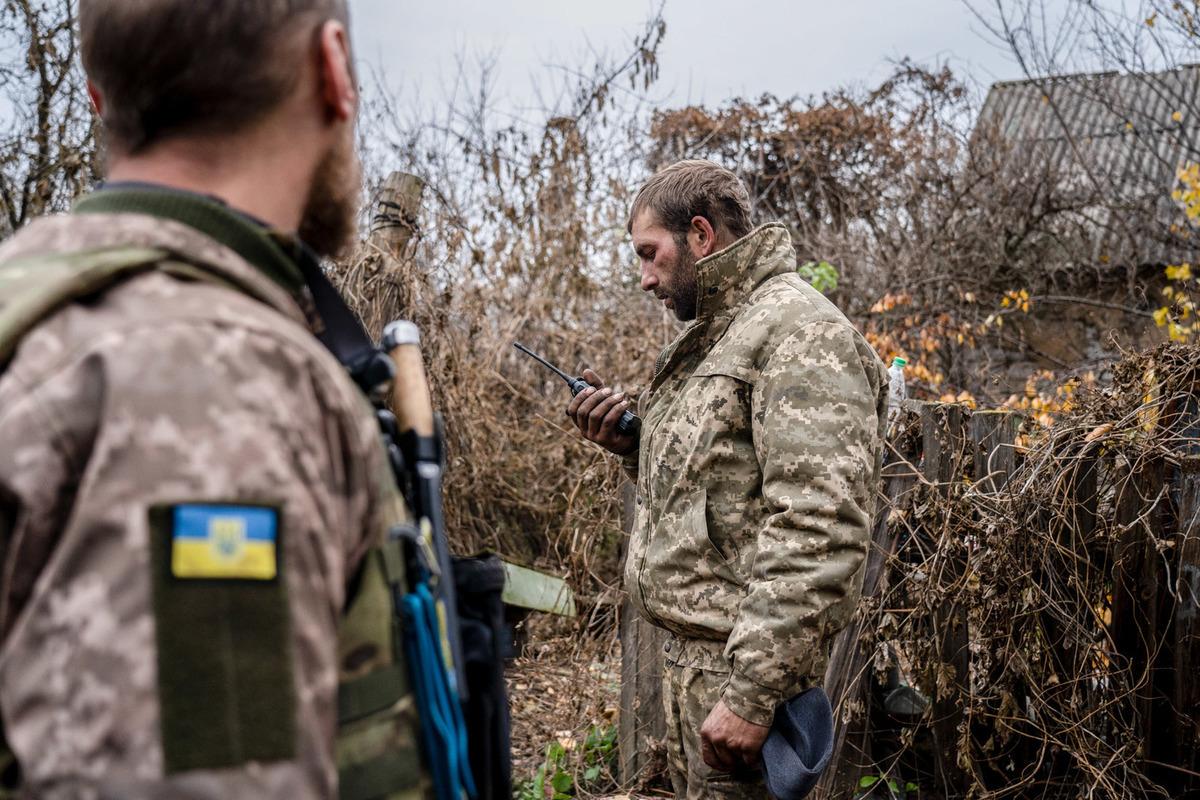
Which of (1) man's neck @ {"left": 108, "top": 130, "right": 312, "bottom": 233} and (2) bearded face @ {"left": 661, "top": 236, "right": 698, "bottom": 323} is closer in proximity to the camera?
(1) man's neck @ {"left": 108, "top": 130, "right": 312, "bottom": 233}

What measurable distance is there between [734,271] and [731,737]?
1.20 metres

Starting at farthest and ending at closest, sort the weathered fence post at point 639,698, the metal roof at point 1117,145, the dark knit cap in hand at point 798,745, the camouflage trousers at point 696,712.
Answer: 1. the metal roof at point 1117,145
2. the weathered fence post at point 639,698
3. the camouflage trousers at point 696,712
4. the dark knit cap in hand at point 798,745

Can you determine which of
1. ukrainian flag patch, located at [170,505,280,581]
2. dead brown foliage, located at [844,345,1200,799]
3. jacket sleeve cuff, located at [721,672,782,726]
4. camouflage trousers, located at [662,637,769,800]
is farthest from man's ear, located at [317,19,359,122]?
dead brown foliage, located at [844,345,1200,799]

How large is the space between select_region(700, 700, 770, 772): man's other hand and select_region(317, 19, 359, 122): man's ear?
1.72 m

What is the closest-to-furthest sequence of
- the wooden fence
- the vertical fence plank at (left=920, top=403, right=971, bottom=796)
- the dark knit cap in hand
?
1. the dark knit cap in hand
2. the wooden fence
3. the vertical fence plank at (left=920, top=403, right=971, bottom=796)

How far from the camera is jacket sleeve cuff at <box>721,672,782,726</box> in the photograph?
2375 millimetres

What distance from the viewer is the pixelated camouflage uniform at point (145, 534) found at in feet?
2.76

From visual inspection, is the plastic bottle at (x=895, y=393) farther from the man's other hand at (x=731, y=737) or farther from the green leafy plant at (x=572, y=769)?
the green leafy plant at (x=572, y=769)

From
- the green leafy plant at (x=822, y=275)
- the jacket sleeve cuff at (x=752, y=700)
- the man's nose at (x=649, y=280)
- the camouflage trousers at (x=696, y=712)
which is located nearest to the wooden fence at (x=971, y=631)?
the camouflage trousers at (x=696, y=712)

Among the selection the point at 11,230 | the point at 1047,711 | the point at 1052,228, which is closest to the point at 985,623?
the point at 1047,711

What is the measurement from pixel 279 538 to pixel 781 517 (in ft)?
5.42

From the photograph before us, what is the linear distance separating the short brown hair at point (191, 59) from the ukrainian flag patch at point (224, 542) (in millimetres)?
445

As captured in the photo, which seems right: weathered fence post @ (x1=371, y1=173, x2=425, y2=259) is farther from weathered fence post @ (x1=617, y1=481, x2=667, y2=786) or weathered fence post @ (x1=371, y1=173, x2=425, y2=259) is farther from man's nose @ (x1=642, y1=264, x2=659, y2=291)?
man's nose @ (x1=642, y1=264, x2=659, y2=291)

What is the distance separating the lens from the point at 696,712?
105 inches
